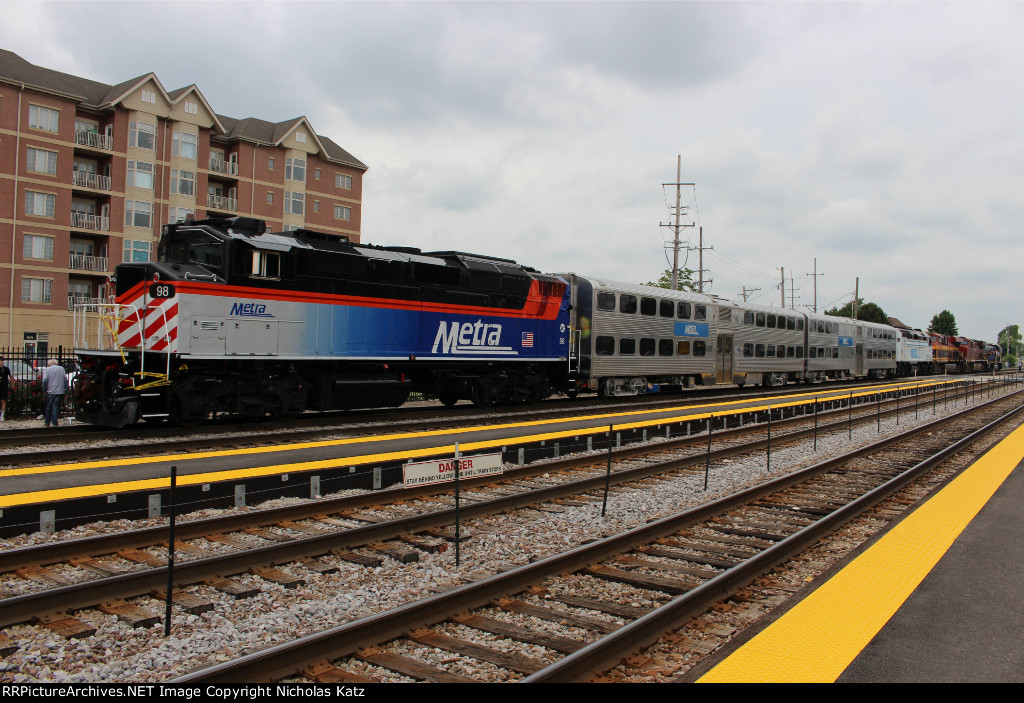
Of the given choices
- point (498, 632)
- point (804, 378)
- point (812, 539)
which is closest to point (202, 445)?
point (498, 632)

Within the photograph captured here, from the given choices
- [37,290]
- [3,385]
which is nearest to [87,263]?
[37,290]

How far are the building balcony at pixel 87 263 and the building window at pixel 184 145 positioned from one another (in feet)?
27.5

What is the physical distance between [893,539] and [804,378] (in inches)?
1327

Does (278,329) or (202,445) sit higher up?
(278,329)

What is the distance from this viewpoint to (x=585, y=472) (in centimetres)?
1159

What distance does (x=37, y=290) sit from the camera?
40.3 metres

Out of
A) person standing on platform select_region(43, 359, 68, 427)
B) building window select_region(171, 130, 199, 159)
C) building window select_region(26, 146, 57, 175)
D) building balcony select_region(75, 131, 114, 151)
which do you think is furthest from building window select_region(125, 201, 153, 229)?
person standing on platform select_region(43, 359, 68, 427)

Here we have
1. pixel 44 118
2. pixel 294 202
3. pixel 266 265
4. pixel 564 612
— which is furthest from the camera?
pixel 294 202

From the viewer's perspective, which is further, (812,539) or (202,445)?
(202,445)

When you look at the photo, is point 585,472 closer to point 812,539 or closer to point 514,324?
point 812,539

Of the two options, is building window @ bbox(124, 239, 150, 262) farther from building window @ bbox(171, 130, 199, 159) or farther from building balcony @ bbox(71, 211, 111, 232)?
building window @ bbox(171, 130, 199, 159)

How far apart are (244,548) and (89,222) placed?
4365 centimetres

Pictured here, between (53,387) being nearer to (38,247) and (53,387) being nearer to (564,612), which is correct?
(564,612)

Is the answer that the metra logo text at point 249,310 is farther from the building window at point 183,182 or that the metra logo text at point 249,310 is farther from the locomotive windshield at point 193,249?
the building window at point 183,182
